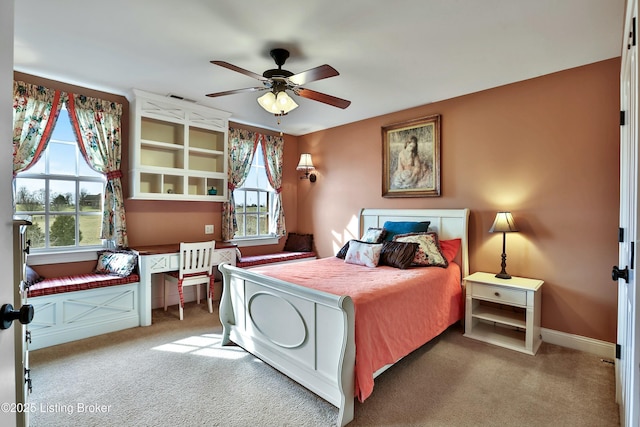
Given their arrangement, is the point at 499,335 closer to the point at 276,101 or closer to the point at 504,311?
the point at 504,311

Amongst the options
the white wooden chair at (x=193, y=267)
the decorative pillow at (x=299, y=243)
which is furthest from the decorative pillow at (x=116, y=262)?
the decorative pillow at (x=299, y=243)

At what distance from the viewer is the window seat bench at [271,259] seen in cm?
432

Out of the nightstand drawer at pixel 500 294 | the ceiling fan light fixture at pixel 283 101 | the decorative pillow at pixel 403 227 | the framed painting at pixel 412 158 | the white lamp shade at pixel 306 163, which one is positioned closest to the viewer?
the ceiling fan light fixture at pixel 283 101

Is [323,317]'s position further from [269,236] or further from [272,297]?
[269,236]

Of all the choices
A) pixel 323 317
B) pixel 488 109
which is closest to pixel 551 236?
pixel 488 109

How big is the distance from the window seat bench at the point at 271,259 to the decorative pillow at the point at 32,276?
2.06m

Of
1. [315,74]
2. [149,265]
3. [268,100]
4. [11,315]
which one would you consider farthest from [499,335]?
[149,265]

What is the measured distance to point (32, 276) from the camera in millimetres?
3027

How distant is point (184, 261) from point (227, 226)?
1.05 metres

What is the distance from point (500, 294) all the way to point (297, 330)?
6.65ft

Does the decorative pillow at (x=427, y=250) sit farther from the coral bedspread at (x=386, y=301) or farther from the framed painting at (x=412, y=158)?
the framed painting at (x=412, y=158)

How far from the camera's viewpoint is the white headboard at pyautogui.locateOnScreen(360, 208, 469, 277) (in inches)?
137

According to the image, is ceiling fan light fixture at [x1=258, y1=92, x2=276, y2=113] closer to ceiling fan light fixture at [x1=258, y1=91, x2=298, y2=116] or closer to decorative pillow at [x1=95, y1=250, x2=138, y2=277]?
ceiling fan light fixture at [x1=258, y1=91, x2=298, y2=116]

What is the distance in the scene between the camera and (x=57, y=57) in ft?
9.14
